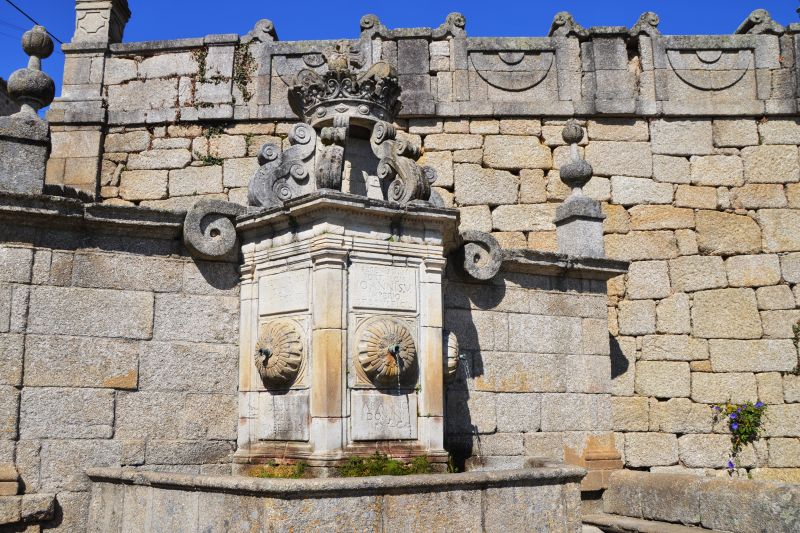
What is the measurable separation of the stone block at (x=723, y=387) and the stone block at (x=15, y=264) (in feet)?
24.8

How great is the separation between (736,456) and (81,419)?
24.4 ft

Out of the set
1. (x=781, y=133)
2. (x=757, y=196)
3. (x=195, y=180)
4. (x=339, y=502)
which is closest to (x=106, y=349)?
(x=339, y=502)

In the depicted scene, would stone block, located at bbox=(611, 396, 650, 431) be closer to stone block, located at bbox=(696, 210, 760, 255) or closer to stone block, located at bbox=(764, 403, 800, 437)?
stone block, located at bbox=(764, 403, 800, 437)

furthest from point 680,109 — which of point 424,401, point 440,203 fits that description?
point 424,401

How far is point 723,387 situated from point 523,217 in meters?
3.15

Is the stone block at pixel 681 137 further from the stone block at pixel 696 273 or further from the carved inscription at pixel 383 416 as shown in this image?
the carved inscription at pixel 383 416

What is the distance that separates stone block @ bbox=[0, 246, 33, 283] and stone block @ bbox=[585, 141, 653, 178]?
7.15 m

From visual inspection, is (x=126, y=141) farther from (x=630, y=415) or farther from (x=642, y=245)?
(x=630, y=415)

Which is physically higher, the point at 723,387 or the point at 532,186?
the point at 532,186

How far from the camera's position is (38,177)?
19.8 ft

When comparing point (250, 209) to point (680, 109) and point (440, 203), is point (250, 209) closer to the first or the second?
point (440, 203)

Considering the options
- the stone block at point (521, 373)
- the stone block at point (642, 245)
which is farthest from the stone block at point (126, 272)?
the stone block at point (642, 245)

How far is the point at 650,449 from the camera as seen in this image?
9.78 m

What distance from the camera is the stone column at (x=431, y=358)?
584 cm
